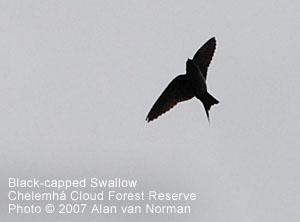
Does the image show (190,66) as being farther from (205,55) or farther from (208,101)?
(205,55)

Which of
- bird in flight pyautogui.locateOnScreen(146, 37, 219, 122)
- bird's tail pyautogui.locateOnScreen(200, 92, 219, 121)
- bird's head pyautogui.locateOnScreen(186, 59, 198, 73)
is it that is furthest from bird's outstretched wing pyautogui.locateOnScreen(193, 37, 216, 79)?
bird's tail pyautogui.locateOnScreen(200, 92, 219, 121)

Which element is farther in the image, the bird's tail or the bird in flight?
the bird in flight

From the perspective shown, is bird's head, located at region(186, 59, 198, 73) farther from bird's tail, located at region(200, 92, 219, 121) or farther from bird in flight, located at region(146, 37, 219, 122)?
bird's tail, located at region(200, 92, 219, 121)

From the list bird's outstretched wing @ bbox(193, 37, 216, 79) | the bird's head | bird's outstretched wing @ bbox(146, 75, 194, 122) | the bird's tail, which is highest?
bird's outstretched wing @ bbox(193, 37, 216, 79)

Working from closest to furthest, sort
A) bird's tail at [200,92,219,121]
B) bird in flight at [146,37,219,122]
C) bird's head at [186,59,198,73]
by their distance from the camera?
bird's tail at [200,92,219,121] → bird in flight at [146,37,219,122] → bird's head at [186,59,198,73]

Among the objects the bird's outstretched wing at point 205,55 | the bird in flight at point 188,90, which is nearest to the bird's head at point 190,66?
the bird in flight at point 188,90

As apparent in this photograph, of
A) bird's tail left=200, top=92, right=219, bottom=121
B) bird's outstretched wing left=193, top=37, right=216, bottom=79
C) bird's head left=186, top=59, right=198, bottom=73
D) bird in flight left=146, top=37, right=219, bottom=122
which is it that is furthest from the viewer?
bird's outstretched wing left=193, top=37, right=216, bottom=79

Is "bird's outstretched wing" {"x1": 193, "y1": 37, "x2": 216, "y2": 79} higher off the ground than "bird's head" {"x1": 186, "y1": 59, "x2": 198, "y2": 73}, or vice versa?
"bird's outstretched wing" {"x1": 193, "y1": 37, "x2": 216, "y2": 79}
